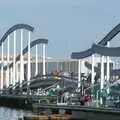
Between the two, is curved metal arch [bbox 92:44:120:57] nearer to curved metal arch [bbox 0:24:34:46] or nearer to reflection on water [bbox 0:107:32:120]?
reflection on water [bbox 0:107:32:120]

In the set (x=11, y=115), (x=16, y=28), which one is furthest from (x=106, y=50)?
(x=16, y=28)

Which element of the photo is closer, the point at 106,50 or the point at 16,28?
the point at 106,50

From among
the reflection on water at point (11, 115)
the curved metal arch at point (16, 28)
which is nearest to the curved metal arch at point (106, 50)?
the reflection on water at point (11, 115)

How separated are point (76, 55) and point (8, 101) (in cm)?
2337

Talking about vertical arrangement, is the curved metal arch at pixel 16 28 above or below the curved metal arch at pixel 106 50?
above

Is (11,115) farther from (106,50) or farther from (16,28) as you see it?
(16,28)

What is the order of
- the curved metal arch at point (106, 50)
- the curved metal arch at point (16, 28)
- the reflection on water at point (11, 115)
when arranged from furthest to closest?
1. the curved metal arch at point (16, 28)
2. the reflection on water at point (11, 115)
3. the curved metal arch at point (106, 50)

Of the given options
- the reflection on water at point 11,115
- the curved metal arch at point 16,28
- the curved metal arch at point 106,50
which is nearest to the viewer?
the curved metal arch at point 106,50

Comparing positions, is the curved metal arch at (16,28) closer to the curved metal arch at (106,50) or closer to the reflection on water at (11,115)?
the reflection on water at (11,115)

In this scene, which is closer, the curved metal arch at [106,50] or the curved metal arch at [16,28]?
the curved metal arch at [106,50]

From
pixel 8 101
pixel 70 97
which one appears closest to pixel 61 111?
pixel 70 97

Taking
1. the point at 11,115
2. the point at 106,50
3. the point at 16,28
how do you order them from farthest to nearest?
the point at 16,28
the point at 11,115
the point at 106,50

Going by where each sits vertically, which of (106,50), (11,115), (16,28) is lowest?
(11,115)

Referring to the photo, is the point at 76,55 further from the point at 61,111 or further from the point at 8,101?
the point at 61,111
